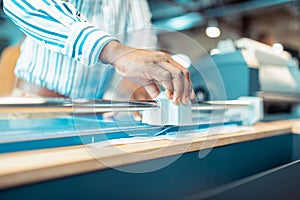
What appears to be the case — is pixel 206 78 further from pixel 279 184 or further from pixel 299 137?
pixel 299 137

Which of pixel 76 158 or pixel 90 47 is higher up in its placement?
pixel 90 47

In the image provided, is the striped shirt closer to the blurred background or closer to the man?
the man

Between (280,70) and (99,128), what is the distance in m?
1.02

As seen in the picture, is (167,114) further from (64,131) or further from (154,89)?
(64,131)

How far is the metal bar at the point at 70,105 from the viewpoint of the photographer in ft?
1.57

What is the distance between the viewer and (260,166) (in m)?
0.91

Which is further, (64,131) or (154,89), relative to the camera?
(154,89)

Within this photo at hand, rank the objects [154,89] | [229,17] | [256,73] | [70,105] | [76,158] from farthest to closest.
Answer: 1. [229,17]
2. [256,73]
3. [154,89]
4. [70,105]
5. [76,158]

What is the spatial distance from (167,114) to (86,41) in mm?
221

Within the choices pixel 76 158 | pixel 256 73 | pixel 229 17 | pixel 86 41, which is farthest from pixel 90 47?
pixel 229 17

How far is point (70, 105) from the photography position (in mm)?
559

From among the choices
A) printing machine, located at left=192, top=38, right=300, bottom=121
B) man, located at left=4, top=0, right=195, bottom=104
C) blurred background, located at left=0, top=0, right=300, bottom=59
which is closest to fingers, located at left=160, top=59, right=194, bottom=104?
man, located at left=4, top=0, right=195, bottom=104

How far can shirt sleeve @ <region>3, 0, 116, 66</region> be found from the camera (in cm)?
59

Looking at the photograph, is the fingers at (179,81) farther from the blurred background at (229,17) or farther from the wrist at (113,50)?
the blurred background at (229,17)
